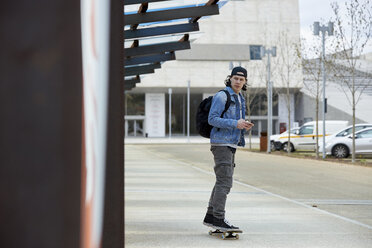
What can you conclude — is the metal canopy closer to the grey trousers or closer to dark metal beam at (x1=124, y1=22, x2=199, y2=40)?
dark metal beam at (x1=124, y1=22, x2=199, y2=40)

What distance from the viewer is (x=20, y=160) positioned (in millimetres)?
2521

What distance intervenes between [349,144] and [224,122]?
20207 mm

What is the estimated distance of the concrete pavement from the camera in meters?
6.41

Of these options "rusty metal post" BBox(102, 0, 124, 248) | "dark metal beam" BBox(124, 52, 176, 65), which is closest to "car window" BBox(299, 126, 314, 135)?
"dark metal beam" BBox(124, 52, 176, 65)

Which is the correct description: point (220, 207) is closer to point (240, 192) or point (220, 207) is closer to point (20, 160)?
point (20, 160)

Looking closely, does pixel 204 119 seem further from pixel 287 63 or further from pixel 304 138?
pixel 287 63

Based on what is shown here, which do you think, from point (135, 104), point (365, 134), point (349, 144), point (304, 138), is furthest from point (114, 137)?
point (135, 104)

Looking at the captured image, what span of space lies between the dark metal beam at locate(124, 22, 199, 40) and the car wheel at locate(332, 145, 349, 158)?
48.8 feet

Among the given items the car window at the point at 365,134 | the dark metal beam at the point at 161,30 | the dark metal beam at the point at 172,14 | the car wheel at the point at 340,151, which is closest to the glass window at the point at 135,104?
the car wheel at the point at 340,151

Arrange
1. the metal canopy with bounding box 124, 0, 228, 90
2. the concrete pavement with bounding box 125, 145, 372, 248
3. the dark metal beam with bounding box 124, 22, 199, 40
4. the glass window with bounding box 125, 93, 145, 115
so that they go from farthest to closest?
1. the glass window with bounding box 125, 93, 145, 115
2. the dark metal beam with bounding box 124, 22, 199, 40
3. the metal canopy with bounding box 124, 0, 228, 90
4. the concrete pavement with bounding box 125, 145, 372, 248

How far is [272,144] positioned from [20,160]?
34.4 meters

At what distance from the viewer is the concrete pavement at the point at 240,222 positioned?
641 cm

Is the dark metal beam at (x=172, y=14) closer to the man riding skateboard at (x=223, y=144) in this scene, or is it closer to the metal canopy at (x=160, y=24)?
the metal canopy at (x=160, y=24)

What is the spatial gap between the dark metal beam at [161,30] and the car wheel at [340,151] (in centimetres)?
1486
